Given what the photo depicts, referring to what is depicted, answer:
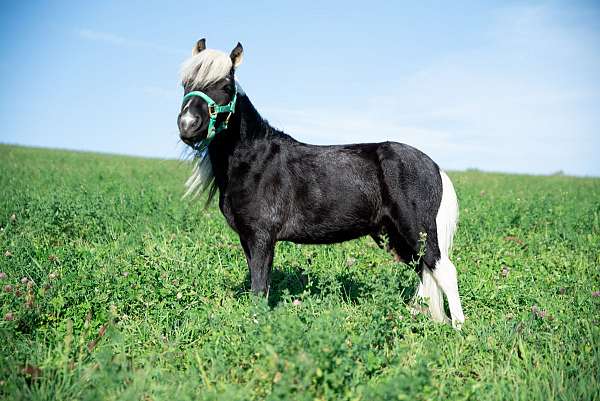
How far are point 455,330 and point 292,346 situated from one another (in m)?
1.99

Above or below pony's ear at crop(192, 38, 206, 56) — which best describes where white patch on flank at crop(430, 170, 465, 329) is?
below

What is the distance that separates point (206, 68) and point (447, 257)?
3.11 meters

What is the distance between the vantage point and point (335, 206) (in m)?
5.05

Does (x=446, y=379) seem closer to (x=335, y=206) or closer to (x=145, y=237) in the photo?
(x=335, y=206)

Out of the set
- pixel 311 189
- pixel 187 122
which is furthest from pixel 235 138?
pixel 311 189

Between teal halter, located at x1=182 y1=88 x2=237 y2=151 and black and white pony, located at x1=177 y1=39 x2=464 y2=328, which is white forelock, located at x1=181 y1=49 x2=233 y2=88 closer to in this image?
black and white pony, located at x1=177 y1=39 x2=464 y2=328

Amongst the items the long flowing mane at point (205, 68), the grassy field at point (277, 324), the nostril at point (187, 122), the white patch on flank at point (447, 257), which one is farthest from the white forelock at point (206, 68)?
the white patch on flank at point (447, 257)

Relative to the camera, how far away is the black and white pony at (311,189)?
15.9ft

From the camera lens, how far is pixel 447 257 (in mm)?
5219

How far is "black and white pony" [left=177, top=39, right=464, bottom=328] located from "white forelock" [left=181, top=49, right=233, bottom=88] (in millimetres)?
11

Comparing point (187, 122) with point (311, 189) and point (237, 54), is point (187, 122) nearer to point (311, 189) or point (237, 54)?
point (237, 54)

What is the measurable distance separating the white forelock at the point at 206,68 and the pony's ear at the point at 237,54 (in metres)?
0.11

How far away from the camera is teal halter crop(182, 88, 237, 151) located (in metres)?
4.64

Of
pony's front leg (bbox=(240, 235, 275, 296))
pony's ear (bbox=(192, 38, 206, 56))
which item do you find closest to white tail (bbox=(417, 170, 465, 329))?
pony's front leg (bbox=(240, 235, 275, 296))
